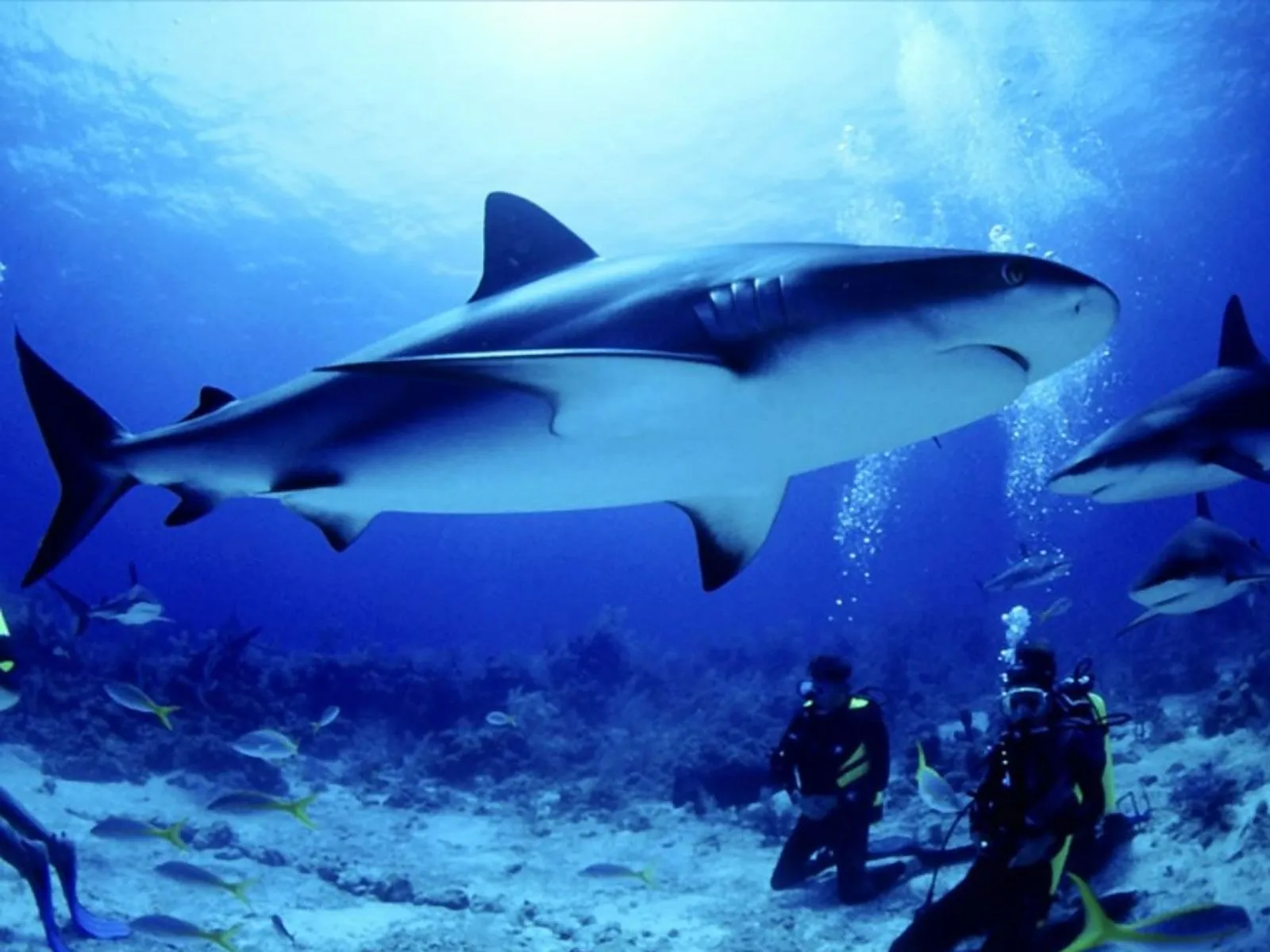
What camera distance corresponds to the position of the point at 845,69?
24922 millimetres

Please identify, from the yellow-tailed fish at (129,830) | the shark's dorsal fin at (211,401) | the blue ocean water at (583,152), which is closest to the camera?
the shark's dorsal fin at (211,401)

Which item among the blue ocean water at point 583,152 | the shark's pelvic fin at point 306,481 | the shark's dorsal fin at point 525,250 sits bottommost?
the shark's pelvic fin at point 306,481

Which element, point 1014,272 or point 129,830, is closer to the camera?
point 1014,272

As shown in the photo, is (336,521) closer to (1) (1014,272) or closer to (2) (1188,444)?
(1) (1014,272)

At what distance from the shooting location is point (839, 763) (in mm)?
7203

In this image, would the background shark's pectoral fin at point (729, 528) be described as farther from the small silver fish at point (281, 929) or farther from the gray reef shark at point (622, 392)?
the small silver fish at point (281, 929)

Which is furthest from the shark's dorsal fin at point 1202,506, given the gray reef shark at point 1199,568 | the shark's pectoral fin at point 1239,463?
the shark's pectoral fin at point 1239,463

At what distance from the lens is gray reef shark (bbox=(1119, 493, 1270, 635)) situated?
19.3 feet

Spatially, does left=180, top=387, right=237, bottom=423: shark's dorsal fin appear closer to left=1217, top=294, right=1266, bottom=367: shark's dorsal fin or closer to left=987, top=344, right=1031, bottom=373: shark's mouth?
left=987, top=344, right=1031, bottom=373: shark's mouth

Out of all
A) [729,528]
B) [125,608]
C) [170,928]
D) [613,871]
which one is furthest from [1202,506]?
[125,608]

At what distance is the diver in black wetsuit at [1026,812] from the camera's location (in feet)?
16.6

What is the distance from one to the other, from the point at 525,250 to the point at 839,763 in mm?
5148

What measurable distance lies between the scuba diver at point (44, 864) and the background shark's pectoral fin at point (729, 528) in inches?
169

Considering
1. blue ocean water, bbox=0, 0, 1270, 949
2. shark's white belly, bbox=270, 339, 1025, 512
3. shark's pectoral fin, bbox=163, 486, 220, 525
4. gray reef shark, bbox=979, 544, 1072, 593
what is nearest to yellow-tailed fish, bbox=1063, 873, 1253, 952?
shark's white belly, bbox=270, 339, 1025, 512
